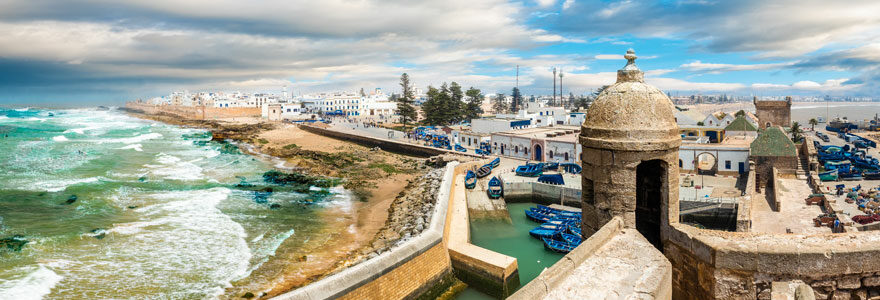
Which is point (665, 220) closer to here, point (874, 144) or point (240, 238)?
point (240, 238)

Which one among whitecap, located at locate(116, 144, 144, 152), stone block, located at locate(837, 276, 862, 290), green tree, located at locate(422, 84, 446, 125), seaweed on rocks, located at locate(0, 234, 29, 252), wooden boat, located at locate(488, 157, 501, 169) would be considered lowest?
seaweed on rocks, located at locate(0, 234, 29, 252)

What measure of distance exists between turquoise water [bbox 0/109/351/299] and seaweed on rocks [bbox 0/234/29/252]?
0.24 m

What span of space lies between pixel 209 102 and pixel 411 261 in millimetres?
145049

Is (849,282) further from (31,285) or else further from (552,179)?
(552,179)

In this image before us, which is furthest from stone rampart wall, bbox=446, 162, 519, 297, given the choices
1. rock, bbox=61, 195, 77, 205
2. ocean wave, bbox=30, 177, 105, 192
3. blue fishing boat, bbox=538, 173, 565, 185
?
ocean wave, bbox=30, 177, 105, 192

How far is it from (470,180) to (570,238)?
10766 millimetres

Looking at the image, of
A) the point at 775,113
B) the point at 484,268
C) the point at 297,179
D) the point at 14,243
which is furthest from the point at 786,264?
the point at 775,113

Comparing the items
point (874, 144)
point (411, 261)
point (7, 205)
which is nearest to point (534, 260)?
point (411, 261)

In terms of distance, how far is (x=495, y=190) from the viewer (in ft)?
94.3

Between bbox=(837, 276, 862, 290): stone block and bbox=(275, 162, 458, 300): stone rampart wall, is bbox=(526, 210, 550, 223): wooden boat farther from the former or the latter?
bbox=(837, 276, 862, 290): stone block

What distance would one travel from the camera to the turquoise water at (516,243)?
59.4ft

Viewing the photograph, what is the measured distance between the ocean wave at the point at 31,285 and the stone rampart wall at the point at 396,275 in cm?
974

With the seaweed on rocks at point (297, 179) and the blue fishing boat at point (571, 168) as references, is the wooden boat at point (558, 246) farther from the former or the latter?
the seaweed on rocks at point (297, 179)

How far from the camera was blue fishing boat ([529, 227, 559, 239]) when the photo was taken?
71.1ft
